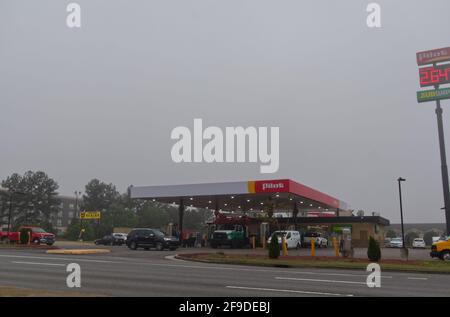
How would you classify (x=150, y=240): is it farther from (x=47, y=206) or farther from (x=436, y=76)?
(x=47, y=206)

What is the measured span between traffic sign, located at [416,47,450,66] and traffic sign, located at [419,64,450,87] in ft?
2.57

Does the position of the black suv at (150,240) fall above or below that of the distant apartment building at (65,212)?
below

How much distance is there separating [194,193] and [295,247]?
1034cm

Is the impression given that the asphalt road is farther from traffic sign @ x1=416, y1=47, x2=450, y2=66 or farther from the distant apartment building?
the distant apartment building

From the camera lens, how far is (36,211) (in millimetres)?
Result: 103500

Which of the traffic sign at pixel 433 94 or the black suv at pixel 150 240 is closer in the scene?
the black suv at pixel 150 240

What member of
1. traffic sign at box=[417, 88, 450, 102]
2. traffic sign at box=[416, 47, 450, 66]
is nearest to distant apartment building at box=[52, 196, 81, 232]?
traffic sign at box=[417, 88, 450, 102]

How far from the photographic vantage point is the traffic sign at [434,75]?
5371 cm

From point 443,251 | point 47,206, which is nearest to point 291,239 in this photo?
point 443,251

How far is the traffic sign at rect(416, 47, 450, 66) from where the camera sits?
53.9 meters

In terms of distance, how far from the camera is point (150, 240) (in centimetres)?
3381

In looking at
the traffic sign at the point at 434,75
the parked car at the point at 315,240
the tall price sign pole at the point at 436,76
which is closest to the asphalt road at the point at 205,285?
the parked car at the point at 315,240

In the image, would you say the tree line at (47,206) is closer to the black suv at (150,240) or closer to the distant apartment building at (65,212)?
the distant apartment building at (65,212)

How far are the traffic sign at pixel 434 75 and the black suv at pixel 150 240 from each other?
39.3 meters
